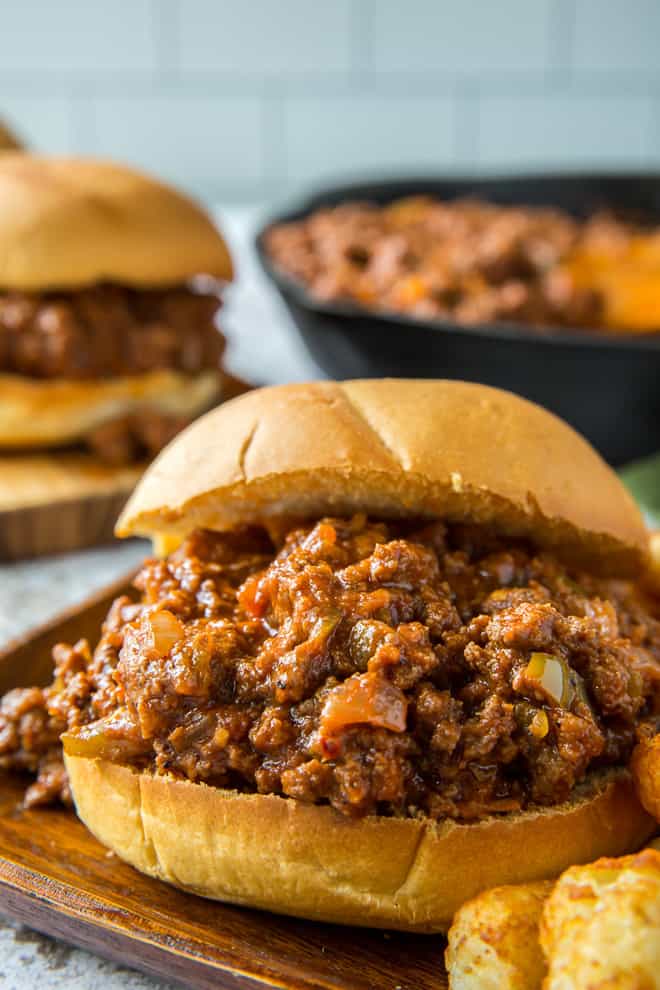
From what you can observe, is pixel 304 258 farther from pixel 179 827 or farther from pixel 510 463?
pixel 179 827

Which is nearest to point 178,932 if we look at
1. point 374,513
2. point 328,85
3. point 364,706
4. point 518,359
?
point 364,706

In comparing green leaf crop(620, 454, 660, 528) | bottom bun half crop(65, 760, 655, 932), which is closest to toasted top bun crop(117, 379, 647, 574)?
bottom bun half crop(65, 760, 655, 932)

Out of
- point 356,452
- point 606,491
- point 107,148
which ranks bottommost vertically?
point 107,148

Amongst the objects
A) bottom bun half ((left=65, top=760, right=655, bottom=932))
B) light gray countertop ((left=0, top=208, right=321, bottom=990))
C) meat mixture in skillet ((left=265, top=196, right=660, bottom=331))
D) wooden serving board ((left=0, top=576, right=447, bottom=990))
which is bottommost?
light gray countertop ((left=0, top=208, right=321, bottom=990))

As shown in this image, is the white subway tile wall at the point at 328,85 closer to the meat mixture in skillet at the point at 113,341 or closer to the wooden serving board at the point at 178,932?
the meat mixture in skillet at the point at 113,341

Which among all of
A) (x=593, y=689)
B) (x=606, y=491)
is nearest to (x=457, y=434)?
(x=606, y=491)

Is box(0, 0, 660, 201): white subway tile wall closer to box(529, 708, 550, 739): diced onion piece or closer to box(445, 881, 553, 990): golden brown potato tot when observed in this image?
box(529, 708, 550, 739): diced onion piece
